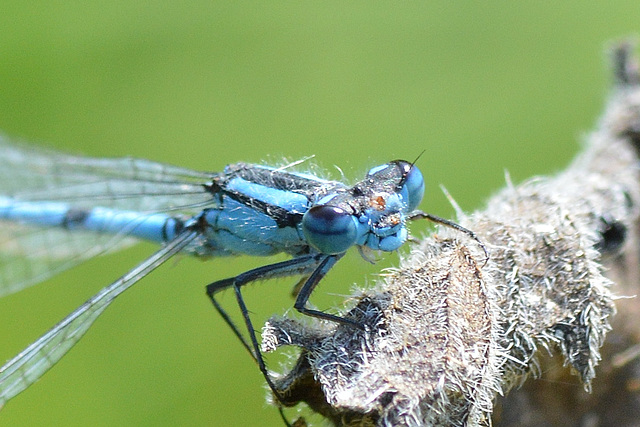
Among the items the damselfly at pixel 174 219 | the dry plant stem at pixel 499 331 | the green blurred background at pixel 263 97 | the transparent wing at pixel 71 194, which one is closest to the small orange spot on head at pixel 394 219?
the damselfly at pixel 174 219

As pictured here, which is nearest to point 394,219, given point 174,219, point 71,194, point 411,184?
point 411,184

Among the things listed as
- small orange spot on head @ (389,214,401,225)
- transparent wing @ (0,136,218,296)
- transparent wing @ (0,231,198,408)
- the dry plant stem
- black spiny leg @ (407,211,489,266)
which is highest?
transparent wing @ (0,136,218,296)

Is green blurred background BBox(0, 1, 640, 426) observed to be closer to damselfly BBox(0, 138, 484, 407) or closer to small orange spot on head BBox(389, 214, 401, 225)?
damselfly BBox(0, 138, 484, 407)

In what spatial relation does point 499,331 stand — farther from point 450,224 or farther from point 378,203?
point 378,203

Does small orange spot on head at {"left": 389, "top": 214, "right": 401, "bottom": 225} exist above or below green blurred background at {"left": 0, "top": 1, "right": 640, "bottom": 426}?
below

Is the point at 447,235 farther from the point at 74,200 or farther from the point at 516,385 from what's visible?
the point at 74,200

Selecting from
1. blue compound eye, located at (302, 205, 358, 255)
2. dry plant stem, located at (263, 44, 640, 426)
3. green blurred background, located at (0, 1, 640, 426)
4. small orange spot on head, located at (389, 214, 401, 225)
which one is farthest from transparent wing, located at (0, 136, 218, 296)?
dry plant stem, located at (263, 44, 640, 426)

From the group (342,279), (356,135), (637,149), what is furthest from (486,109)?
(637,149)
